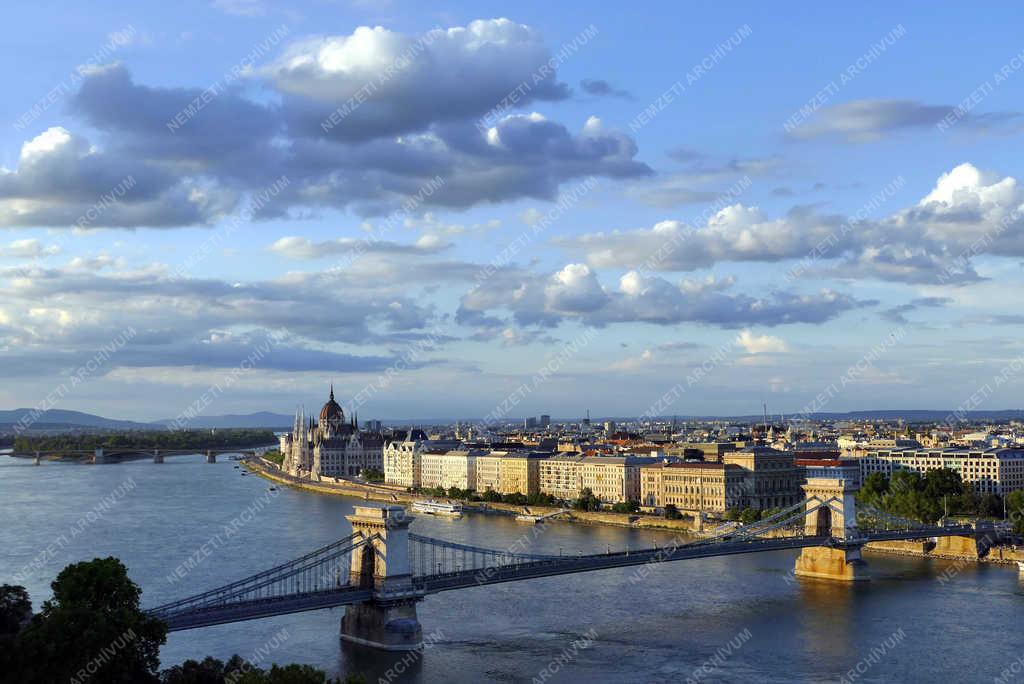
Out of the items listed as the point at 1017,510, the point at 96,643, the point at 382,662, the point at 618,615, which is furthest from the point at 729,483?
the point at 96,643

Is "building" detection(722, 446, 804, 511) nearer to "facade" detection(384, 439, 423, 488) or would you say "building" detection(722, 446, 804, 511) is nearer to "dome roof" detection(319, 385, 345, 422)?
"facade" detection(384, 439, 423, 488)

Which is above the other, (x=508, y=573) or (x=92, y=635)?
(x=92, y=635)

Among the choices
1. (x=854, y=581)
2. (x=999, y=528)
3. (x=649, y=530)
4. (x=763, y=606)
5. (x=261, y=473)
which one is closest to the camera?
(x=763, y=606)

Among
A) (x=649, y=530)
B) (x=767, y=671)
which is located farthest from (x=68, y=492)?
(x=767, y=671)

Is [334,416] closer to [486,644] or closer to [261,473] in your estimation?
[261,473]

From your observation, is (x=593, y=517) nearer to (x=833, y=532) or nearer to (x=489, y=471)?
(x=833, y=532)

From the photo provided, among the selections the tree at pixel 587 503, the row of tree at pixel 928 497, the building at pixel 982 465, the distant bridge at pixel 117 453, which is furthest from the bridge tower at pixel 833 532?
the distant bridge at pixel 117 453

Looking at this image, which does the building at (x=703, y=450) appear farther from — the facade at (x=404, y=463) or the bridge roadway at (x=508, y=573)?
the bridge roadway at (x=508, y=573)
